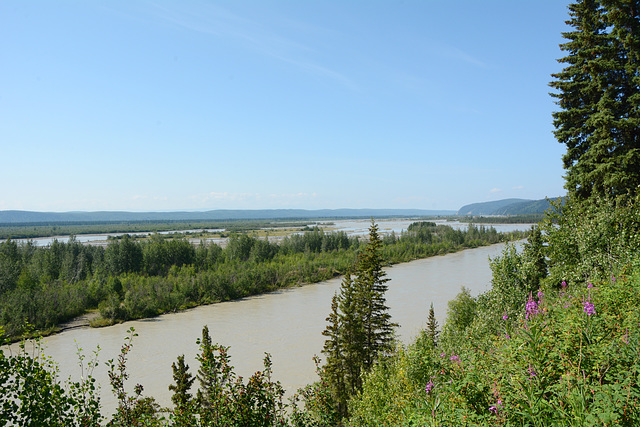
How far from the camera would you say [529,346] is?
4.86 metres

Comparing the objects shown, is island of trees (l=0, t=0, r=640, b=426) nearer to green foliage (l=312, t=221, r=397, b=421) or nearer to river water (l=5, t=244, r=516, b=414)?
green foliage (l=312, t=221, r=397, b=421)

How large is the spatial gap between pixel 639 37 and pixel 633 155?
17.4 feet

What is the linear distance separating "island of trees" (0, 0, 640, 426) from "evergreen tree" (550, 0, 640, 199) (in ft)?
0.20

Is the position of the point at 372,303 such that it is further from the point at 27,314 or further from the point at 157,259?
the point at 157,259

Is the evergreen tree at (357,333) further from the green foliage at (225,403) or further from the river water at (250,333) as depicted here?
the green foliage at (225,403)

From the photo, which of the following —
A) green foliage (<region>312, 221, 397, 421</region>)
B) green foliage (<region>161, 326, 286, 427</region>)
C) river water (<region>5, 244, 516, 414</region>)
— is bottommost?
river water (<region>5, 244, 516, 414</region>)

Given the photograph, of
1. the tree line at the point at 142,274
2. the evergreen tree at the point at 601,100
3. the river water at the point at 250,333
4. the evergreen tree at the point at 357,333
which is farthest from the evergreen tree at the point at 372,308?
the tree line at the point at 142,274

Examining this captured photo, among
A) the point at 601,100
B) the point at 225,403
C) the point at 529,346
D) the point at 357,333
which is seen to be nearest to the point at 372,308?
the point at 357,333

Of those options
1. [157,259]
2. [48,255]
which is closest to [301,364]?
[157,259]

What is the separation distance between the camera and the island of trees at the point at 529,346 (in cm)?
442

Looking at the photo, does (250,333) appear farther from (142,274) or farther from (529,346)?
(142,274)

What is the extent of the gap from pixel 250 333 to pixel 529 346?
125 feet

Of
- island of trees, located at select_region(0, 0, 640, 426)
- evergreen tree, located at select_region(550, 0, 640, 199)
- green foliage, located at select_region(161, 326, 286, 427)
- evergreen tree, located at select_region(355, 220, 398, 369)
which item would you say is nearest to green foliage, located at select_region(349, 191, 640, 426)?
island of trees, located at select_region(0, 0, 640, 426)

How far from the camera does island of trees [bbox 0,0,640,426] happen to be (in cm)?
442
